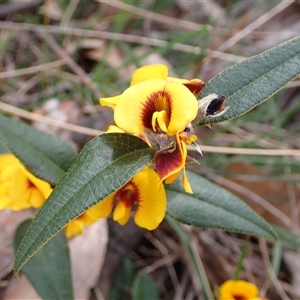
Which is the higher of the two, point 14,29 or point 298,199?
point 14,29

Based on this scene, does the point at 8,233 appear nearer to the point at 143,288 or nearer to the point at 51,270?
the point at 51,270

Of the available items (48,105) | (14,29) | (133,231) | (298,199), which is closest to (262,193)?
(298,199)

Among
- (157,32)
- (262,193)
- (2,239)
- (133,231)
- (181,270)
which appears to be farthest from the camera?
(157,32)

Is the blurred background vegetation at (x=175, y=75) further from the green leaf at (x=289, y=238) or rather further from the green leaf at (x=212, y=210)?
the green leaf at (x=212, y=210)

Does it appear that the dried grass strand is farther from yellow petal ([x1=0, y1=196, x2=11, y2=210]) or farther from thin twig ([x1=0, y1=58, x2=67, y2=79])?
yellow petal ([x1=0, y1=196, x2=11, y2=210])

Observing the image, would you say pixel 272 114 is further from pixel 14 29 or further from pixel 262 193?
pixel 14 29

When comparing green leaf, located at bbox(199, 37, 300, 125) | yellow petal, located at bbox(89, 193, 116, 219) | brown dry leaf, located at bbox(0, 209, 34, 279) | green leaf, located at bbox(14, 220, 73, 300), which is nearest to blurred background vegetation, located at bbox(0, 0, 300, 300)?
brown dry leaf, located at bbox(0, 209, 34, 279)

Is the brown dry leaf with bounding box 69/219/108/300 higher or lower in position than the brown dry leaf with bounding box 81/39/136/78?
lower
